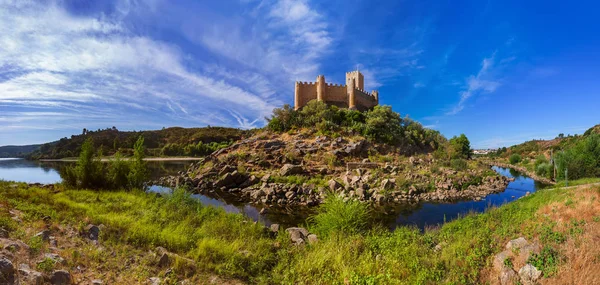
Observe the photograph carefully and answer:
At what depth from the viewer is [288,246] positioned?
7074 mm

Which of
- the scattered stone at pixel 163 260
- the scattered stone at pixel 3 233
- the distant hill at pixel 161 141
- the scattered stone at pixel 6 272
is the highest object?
the distant hill at pixel 161 141

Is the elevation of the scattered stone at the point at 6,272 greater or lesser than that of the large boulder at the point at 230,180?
greater

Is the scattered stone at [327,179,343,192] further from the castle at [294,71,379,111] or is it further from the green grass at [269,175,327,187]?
the castle at [294,71,379,111]

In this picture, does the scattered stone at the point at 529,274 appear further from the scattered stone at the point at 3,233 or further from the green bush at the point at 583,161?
the green bush at the point at 583,161

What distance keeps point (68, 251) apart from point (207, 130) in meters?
77.2

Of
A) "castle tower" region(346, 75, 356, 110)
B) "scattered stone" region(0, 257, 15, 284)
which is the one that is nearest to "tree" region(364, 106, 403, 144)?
"castle tower" region(346, 75, 356, 110)

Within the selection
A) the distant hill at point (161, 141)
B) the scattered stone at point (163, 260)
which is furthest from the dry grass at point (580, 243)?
the distant hill at point (161, 141)

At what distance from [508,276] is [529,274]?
0.36 m

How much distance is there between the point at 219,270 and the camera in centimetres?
521

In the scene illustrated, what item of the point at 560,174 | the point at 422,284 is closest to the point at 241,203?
the point at 422,284

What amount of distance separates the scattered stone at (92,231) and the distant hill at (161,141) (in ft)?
154

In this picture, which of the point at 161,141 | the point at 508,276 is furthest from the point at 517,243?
the point at 161,141

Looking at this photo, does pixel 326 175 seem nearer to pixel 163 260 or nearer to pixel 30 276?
pixel 163 260

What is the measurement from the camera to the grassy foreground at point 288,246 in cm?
478
